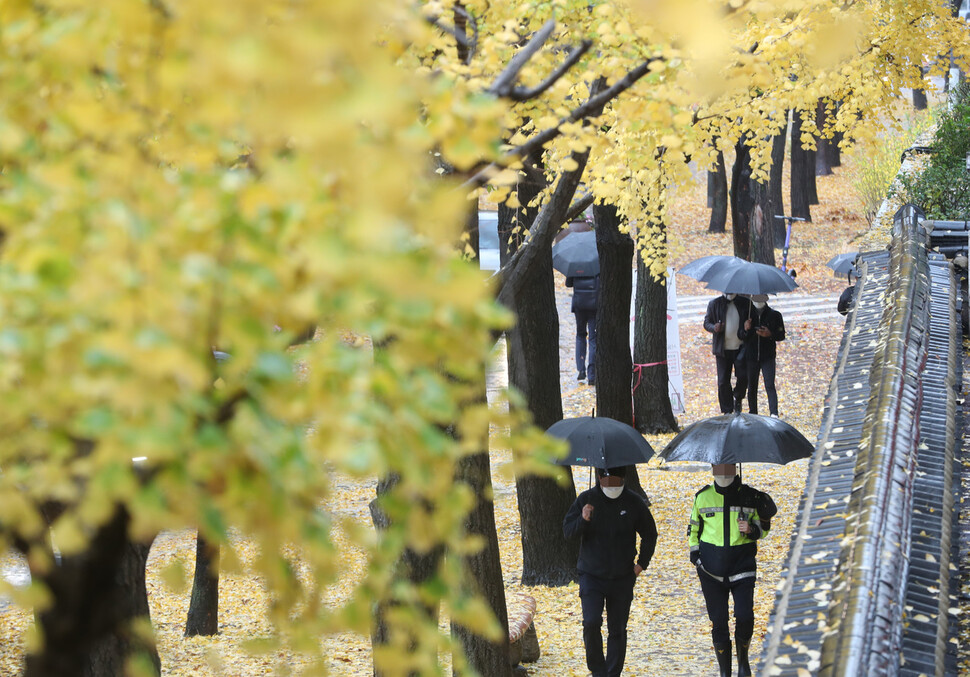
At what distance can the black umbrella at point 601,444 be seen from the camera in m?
8.28

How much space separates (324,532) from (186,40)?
3.13 ft

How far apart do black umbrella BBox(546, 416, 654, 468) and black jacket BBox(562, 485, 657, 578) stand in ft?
1.17

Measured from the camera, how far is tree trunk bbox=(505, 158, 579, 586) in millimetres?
10281

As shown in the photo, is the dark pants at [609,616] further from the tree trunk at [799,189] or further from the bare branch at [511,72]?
the tree trunk at [799,189]

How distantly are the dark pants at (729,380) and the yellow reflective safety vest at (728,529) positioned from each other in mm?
6441

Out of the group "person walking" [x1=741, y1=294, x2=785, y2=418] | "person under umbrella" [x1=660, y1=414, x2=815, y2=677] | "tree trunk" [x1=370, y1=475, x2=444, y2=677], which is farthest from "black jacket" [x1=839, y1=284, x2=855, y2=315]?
"tree trunk" [x1=370, y1=475, x2=444, y2=677]

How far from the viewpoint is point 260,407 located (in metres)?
2.07

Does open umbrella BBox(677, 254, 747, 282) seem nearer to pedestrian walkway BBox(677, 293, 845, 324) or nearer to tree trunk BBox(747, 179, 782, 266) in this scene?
tree trunk BBox(747, 179, 782, 266)

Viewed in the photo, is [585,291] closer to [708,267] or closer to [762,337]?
[708,267]

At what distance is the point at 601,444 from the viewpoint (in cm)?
839

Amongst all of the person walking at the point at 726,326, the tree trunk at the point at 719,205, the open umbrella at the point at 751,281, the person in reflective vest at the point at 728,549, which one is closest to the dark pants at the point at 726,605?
the person in reflective vest at the point at 728,549

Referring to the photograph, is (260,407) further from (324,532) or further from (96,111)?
(96,111)

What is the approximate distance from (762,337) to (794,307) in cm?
869

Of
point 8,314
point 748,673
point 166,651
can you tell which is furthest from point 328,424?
point 166,651
